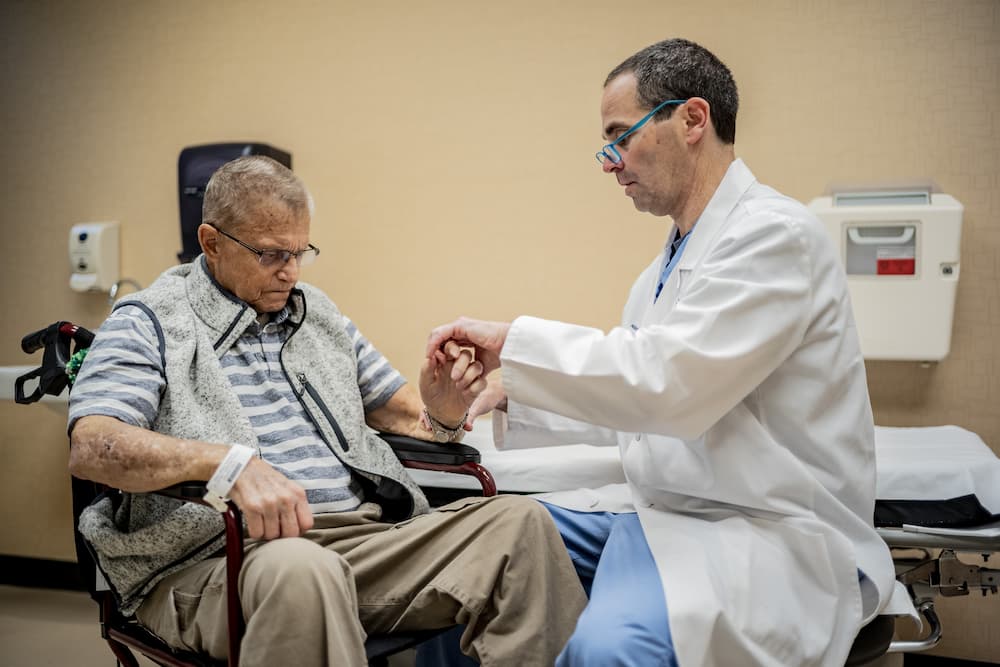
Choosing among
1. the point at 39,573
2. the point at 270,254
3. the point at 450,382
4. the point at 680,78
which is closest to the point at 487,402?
the point at 450,382

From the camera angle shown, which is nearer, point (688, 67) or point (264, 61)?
point (688, 67)

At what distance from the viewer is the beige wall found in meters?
2.51

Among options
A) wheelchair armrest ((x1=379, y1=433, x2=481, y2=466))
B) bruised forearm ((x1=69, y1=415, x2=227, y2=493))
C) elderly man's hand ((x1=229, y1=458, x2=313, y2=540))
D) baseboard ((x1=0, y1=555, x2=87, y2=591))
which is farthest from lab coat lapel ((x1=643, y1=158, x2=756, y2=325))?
baseboard ((x1=0, y1=555, x2=87, y2=591))

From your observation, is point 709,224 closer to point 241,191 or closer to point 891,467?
point 891,467

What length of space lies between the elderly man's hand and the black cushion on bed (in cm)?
129

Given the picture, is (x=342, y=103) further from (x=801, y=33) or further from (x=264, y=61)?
(x=801, y=33)

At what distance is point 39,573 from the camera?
135 inches

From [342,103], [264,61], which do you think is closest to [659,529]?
[342,103]

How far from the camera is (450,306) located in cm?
300

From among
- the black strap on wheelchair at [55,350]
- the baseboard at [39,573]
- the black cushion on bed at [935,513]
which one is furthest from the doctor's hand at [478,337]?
the baseboard at [39,573]

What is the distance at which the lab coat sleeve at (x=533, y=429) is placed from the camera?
192cm

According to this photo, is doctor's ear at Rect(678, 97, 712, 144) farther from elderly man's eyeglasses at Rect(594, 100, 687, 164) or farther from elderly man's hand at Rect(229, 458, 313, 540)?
elderly man's hand at Rect(229, 458, 313, 540)

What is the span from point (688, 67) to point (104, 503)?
4.77ft

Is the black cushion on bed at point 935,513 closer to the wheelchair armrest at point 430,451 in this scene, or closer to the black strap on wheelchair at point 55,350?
the wheelchair armrest at point 430,451
